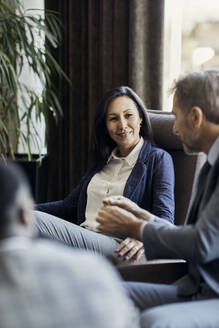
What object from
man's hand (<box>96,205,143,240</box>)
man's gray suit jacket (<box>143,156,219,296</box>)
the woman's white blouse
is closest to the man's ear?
man's gray suit jacket (<box>143,156,219,296</box>)

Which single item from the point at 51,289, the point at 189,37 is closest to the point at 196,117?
the point at 51,289

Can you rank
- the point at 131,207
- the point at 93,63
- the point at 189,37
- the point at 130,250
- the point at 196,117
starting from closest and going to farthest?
the point at 196,117 < the point at 131,207 < the point at 130,250 < the point at 189,37 < the point at 93,63

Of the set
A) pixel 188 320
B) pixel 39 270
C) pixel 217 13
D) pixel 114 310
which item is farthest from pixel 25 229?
pixel 217 13

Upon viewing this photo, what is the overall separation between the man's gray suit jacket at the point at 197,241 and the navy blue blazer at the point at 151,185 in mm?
630

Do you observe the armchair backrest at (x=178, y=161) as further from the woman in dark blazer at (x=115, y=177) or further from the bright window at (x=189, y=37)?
the bright window at (x=189, y=37)

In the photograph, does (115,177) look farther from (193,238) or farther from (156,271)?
(193,238)

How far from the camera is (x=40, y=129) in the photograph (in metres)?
3.97

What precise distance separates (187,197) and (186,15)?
135 cm

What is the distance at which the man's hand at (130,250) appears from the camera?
6.84 feet

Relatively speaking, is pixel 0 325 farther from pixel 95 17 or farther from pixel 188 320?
pixel 95 17

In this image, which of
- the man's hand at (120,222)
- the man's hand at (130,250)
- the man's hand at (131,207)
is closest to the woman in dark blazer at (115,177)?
the man's hand at (130,250)

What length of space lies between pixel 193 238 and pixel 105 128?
4.44 ft

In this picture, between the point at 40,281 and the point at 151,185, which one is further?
the point at 151,185

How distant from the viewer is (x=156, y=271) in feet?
6.22
